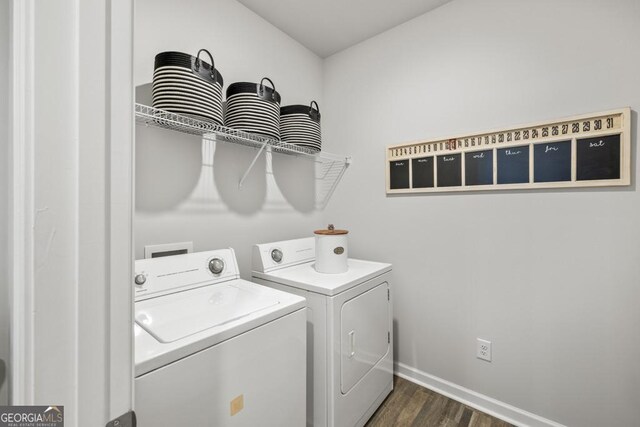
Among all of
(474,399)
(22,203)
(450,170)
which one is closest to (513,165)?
(450,170)

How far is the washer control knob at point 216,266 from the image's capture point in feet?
4.88

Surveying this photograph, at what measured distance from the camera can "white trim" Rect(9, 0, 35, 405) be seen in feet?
1.29

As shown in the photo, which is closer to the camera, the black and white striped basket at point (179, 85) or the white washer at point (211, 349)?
the white washer at point (211, 349)

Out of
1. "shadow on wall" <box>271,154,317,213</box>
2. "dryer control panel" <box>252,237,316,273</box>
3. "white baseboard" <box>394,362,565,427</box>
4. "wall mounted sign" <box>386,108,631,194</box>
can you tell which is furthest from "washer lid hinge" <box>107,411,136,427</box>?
"white baseboard" <box>394,362,565,427</box>

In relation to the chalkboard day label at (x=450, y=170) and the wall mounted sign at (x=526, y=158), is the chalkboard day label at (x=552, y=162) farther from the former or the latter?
the chalkboard day label at (x=450, y=170)

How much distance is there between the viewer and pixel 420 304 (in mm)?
1990

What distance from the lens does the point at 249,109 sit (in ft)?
5.07

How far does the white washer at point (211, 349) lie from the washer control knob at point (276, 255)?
1.02ft

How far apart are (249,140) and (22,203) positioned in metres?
1.31

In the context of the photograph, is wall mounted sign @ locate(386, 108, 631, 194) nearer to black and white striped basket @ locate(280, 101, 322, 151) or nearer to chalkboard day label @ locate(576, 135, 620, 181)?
chalkboard day label @ locate(576, 135, 620, 181)

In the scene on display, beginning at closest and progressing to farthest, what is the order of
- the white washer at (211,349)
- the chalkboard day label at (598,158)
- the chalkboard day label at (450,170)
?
1. the white washer at (211,349)
2. the chalkboard day label at (598,158)
3. the chalkboard day label at (450,170)

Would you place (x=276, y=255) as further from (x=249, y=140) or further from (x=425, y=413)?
(x=425, y=413)

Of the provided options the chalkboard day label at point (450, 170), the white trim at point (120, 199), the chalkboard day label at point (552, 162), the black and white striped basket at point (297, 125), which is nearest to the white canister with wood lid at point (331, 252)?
the black and white striped basket at point (297, 125)

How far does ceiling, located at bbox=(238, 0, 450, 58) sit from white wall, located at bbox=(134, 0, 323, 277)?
0.30 feet
